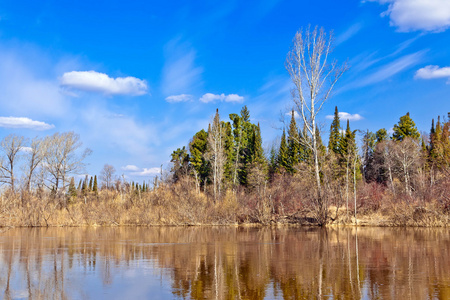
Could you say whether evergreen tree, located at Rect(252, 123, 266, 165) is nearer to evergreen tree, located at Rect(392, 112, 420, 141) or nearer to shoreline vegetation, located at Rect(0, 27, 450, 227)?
shoreline vegetation, located at Rect(0, 27, 450, 227)

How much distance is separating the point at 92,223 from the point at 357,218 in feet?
88.8

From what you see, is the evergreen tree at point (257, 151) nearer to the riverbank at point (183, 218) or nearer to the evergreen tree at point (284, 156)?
the evergreen tree at point (284, 156)

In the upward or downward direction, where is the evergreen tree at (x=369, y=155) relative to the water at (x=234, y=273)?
upward

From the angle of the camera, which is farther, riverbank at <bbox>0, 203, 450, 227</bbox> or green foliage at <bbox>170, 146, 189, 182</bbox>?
green foliage at <bbox>170, 146, 189, 182</bbox>

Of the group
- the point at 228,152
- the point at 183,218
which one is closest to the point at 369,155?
the point at 228,152

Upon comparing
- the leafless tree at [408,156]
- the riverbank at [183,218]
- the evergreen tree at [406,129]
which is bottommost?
the riverbank at [183,218]

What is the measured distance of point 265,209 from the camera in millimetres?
35906

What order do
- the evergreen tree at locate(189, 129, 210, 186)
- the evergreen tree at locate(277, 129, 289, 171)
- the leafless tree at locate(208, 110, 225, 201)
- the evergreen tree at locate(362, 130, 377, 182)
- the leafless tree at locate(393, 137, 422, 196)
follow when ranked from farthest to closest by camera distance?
1. the evergreen tree at locate(362, 130, 377, 182)
2. the evergreen tree at locate(277, 129, 289, 171)
3. the evergreen tree at locate(189, 129, 210, 186)
4. the leafless tree at locate(393, 137, 422, 196)
5. the leafless tree at locate(208, 110, 225, 201)

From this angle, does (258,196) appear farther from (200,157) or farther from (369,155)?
(369,155)

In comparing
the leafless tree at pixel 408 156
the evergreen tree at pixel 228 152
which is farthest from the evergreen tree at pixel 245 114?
the leafless tree at pixel 408 156

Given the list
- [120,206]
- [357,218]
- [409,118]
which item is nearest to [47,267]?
[357,218]

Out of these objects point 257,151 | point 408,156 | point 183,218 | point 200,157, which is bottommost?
point 183,218

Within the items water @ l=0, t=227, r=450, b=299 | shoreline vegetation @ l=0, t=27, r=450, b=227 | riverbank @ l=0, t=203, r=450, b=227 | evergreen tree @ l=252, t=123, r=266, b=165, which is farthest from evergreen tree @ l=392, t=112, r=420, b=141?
water @ l=0, t=227, r=450, b=299

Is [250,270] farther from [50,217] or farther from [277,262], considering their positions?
[50,217]
